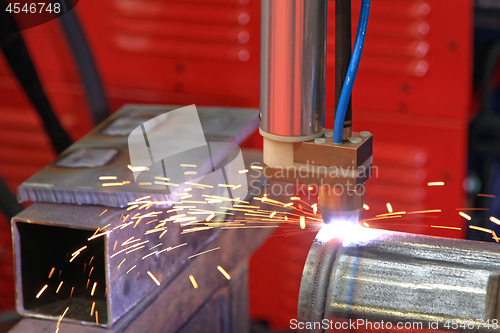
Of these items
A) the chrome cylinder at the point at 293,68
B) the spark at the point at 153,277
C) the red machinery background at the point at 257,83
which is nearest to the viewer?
the chrome cylinder at the point at 293,68

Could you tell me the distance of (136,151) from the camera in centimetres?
123

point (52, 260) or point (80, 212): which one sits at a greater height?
point (80, 212)

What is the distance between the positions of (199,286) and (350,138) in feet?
1.78

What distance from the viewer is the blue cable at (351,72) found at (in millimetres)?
771

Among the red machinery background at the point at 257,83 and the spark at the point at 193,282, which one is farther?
the red machinery background at the point at 257,83

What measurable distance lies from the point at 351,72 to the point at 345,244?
0.29m

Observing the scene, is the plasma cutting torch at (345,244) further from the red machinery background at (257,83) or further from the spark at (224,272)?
the red machinery background at (257,83)

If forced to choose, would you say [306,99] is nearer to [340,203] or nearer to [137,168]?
[340,203]

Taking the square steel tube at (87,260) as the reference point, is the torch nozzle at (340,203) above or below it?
above

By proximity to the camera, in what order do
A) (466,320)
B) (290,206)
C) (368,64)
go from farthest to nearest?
(368,64)
(290,206)
(466,320)

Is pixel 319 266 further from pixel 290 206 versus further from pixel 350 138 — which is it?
pixel 290 206

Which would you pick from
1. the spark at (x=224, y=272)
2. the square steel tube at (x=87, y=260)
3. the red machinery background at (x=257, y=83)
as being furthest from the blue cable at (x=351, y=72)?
the red machinery background at (x=257, y=83)

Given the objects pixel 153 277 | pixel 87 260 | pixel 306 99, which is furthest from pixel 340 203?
pixel 87 260

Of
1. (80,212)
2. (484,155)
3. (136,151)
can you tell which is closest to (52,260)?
(80,212)
